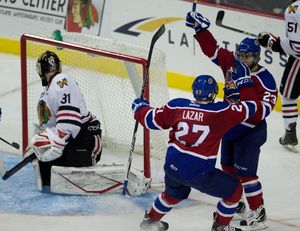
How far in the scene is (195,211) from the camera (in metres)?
5.00

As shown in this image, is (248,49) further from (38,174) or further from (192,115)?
(38,174)

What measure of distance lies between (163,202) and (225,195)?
1.08 feet

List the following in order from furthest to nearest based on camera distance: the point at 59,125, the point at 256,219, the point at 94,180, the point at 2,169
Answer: the point at 2,169 → the point at 94,180 → the point at 59,125 → the point at 256,219

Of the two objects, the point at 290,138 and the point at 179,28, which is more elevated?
the point at 179,28

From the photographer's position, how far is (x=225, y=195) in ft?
14.1

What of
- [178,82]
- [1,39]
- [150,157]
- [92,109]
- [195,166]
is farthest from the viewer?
[1,39]

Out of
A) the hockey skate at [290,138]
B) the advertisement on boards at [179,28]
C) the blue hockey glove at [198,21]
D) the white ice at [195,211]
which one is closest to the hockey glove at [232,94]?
the blue hockey glove at [198,21]

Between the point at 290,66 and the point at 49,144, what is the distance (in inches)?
81.4

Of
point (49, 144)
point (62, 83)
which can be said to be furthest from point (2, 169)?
point (62, 83)

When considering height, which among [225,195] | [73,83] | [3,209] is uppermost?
[73,83]

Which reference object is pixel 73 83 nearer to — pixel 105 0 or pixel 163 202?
pixel 163 202

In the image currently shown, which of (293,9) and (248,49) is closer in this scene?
(248,49)

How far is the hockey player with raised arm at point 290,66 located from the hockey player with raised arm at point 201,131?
1.79 m

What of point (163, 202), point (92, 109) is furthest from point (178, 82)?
point (163, 202)
